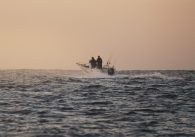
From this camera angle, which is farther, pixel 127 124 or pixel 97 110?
pixel 97 110

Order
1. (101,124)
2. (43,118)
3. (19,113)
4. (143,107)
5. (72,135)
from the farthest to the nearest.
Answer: (143,107)
(19,113)
(43,118)
(101,124)
(72,135)

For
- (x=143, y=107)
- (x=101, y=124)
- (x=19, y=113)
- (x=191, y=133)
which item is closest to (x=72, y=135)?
(x=101, y=124)

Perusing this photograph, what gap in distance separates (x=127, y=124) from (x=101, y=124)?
40.8 inches

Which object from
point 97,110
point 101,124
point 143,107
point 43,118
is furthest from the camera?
point 143,107

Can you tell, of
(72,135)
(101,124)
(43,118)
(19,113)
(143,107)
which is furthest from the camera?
(143,107)

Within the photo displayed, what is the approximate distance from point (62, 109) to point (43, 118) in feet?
13.4

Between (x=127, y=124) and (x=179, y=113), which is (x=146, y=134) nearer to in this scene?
(x=127, y=124)

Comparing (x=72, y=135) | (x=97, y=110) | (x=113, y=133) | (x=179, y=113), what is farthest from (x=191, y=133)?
(x=97, y=110)

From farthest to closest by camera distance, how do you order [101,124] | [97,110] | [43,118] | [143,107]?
[143,107], [97,110], [43,118], [101,124]

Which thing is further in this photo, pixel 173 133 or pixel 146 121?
pixel 146 121

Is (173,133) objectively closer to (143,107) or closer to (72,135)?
(72,135)

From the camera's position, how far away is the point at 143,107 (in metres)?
28.6

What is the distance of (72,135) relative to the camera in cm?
1853

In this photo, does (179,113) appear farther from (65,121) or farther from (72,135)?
(72,135)
